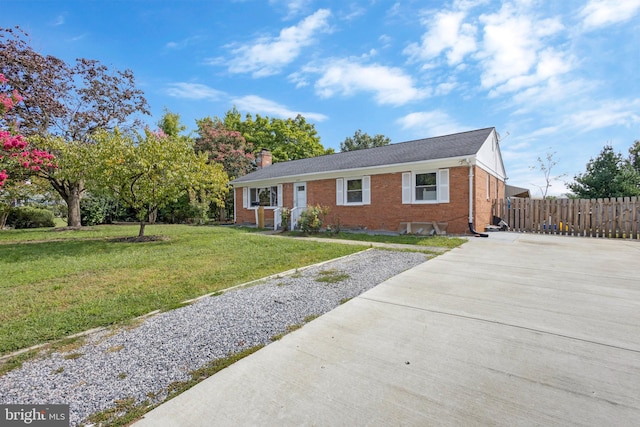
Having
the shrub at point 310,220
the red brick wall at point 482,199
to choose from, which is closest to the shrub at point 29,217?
the shrub at point 310,220

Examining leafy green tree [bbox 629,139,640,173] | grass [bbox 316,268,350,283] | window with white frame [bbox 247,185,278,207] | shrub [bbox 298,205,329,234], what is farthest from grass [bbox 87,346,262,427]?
leafy green tree [bbox 629,139,640,173]

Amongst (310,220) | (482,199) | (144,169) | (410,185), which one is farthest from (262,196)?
(482,199)

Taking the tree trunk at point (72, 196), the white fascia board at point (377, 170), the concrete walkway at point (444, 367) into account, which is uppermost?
the white fascia board at point (377, 170)

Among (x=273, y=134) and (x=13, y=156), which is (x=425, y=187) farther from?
(x=273, y=134)

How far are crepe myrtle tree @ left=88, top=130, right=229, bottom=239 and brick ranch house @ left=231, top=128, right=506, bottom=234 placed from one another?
5.93 meters

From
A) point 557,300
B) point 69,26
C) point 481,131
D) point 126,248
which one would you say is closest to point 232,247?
point 126,248

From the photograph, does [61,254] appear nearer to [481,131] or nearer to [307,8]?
[307,8]

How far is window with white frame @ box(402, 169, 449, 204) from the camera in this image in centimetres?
1172

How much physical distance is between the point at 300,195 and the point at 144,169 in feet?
27.4

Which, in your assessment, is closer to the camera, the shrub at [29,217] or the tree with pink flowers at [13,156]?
the tree with pink flowers at [13,156]

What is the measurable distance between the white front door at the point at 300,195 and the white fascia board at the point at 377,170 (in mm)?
294

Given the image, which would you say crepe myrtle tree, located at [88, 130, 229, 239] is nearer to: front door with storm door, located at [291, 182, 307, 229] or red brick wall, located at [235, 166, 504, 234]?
front door with storm door, located at [291, 182, 307, 229]

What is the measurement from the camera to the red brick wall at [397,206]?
37.2 ft

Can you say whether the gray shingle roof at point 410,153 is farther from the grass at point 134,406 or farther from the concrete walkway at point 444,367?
the grass at point 134,406
